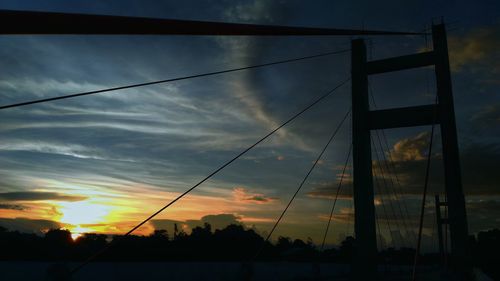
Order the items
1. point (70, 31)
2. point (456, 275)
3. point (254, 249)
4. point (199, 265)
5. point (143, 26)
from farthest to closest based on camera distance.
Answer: point (254, 249)
point (199, 265)
point (456, 275)
point (143, 26)
point (70, 31)

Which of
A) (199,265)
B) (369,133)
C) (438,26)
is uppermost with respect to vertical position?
(438,26)

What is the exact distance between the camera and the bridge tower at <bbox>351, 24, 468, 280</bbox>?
433 inches

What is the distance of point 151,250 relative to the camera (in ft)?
200

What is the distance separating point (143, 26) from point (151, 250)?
205 feet

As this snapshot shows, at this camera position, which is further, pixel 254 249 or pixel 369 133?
pixel 254 249

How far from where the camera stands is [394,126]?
1205 cm

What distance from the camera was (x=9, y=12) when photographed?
154 cm

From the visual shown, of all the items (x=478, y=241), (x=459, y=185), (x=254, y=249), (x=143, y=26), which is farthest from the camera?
(x=478, y=241)

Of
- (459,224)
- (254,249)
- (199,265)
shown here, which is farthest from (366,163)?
(254,249)

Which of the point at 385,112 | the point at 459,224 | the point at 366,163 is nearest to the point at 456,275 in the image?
the point at 459,224

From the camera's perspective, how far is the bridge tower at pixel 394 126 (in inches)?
433

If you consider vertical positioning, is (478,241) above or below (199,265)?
above

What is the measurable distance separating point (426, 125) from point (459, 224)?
9.15ft

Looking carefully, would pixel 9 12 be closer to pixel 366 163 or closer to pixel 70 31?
pixel 70 31
